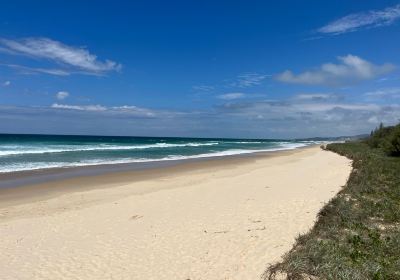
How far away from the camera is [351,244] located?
739 cm

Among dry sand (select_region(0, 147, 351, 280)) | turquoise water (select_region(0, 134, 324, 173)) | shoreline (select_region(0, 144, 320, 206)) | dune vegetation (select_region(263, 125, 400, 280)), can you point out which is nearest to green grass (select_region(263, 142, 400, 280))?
dune vegetation (select_region(263, 125, 400, 280))

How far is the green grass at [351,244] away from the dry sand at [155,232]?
0.63m

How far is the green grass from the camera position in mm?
5852

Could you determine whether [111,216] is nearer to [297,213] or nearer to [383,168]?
[297,213]

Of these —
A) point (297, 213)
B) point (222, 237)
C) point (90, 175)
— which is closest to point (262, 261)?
point (222, 237)

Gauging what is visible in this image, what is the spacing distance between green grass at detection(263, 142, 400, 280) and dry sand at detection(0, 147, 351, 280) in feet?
2.05

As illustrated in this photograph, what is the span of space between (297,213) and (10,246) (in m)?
6.99

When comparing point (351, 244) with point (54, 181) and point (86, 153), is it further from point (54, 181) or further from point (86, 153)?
point (86, 153)

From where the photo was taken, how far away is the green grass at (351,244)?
19.2ft

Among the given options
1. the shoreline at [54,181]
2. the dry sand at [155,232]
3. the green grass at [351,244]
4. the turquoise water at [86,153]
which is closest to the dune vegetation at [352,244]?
the green grass at [351,244]

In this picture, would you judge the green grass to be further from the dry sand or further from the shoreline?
the shoreline

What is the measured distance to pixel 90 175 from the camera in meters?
21.4

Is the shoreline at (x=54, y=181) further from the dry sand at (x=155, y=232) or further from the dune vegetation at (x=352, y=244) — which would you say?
the dune vegetation at (x=352, y=244)

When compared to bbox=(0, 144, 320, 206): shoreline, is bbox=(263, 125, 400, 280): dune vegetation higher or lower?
higher
